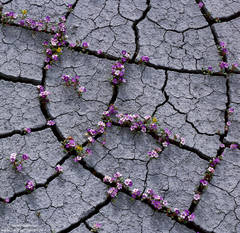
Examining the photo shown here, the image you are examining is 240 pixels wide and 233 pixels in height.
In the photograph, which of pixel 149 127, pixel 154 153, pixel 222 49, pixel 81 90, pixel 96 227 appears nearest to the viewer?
pixel 96 227

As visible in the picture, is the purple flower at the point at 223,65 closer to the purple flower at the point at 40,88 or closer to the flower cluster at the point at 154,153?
the flower cluster at the point at 154,153

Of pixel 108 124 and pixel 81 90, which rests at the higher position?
pixel 81 90

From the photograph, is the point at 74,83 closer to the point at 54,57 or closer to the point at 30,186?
the point at 54,57

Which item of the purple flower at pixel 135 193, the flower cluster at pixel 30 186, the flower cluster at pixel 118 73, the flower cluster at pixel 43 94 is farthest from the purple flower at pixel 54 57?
the purple flower at pixel 135 193

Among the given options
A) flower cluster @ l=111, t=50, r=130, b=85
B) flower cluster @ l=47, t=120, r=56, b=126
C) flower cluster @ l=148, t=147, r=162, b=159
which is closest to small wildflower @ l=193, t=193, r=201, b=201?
flower cluster @ l=148, t=147, r=162, b=159

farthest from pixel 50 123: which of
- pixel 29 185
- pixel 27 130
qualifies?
pixel 29 185

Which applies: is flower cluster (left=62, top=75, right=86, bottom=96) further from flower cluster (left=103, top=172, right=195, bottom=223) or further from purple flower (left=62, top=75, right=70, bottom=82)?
flower cluster (left=103, top=172, right=195, bottom=223)

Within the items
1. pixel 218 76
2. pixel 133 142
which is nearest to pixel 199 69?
pixel 218 76
